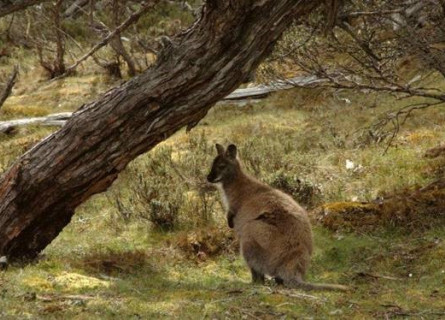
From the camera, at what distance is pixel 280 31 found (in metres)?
7.38

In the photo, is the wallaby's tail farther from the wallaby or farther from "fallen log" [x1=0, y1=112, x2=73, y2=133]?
"fallen log" [x1=0, y1=112, x2=73, y2=133]

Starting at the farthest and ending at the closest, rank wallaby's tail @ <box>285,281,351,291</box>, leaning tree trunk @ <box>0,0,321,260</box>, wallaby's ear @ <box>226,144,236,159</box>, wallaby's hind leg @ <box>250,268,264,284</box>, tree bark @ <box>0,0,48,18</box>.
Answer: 1. wallaby's ear @ <box>226,144,236,159</box>
2. wallaby's hind leg @ <box>250,268,264,284</box>
3. leaning tree trunk @ <box>0,0,321,260</box>
4. wallaby's tail @ <box>285,281,351,291</box>
5. tree bark @ <box>0,0,48,18</box>

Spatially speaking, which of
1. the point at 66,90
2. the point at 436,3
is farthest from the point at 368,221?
the point at 66,90

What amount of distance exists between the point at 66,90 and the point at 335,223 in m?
11.2

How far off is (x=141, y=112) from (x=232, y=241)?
102 inches

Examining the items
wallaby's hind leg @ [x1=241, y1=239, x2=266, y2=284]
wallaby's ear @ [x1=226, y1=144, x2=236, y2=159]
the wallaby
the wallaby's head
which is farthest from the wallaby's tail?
wallaby's ear @ [x1=226, y1=144, x2=236, y2=159]

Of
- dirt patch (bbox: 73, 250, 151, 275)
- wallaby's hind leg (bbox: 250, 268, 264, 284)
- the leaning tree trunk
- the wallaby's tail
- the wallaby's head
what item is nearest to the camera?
the wallaby's tail

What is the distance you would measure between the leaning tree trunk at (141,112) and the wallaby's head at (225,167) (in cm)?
128

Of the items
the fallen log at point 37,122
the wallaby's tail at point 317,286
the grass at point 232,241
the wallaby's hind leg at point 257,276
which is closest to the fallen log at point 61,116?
the fallen log at point 37,122

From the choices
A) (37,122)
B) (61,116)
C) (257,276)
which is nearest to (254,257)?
(257,276)

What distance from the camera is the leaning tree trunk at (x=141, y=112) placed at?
7.25 meters

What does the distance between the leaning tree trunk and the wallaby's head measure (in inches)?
50.2

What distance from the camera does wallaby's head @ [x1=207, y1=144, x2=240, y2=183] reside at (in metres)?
8.84

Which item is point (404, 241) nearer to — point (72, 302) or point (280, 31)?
point (280, 31)
